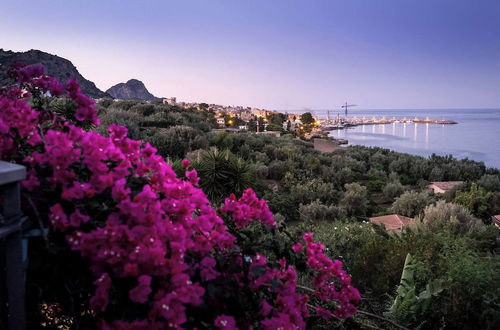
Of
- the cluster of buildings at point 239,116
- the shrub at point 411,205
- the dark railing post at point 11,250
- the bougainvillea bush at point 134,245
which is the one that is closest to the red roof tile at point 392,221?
the shrub at point 411,205

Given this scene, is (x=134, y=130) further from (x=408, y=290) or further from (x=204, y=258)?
(x=204, y=258)

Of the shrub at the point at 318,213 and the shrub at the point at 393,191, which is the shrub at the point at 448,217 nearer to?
the shrub at the point at 318,213

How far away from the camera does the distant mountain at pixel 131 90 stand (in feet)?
324

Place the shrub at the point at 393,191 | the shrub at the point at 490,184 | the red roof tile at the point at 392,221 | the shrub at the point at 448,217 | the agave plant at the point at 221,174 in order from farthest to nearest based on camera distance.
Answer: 1. the shrub at the point at 490,184
2. the shrub at the point at 393,191
3. the red roof tile at the point at 392,221
4. the agave plant at the point at 221,174
5. the shrub at the point at 448,217

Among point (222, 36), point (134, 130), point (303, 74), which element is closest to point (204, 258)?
point (134, 130)

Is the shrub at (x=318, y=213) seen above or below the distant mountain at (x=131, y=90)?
below

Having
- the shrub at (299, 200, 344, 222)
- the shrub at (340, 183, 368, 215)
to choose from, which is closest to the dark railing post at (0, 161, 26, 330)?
the shrub at (299, 200, 344, 222)

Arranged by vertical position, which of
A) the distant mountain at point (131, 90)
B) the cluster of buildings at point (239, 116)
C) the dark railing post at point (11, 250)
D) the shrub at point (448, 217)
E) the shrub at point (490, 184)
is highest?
the distant mountain at point (131, 90)

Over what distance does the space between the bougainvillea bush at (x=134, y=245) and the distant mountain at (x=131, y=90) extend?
333 feet

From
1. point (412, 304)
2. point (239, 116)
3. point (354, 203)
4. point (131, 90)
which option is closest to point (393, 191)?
point (354, 203)

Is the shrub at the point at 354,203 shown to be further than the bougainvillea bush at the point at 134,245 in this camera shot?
Yes

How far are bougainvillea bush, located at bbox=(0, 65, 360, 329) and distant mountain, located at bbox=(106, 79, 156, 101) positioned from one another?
10162 cm

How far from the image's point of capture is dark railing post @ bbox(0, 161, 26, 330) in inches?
47.3

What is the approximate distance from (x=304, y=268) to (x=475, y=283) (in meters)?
2.80
